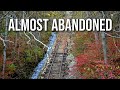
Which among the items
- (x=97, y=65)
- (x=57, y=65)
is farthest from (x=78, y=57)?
(x=97, y=65)

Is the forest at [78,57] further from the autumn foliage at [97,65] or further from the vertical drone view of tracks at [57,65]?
the vertical drone view of tracks at [57,65]

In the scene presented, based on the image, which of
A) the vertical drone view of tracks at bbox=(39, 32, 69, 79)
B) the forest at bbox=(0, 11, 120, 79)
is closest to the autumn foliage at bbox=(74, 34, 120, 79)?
the forest at bbox=(0, 11, 120, 79)

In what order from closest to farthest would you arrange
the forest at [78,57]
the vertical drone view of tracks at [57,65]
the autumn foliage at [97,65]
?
1. the autumn foliage at [97,65]
2. the forest at [78,57]
3. the vertical drone view of tracks at [57,65]

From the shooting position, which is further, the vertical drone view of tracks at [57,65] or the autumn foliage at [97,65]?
the vertical drone view of tracks at [57,65]

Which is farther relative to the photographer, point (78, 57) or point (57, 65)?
point (57, 65)

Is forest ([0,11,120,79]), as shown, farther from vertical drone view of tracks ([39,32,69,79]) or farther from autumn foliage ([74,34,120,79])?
vertical drone view of tracks ([39,32,69,79])

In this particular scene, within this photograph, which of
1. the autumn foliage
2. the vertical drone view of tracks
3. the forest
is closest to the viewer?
the autumn foliage

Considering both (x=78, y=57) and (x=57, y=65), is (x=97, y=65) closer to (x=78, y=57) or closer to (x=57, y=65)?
(x=78, y=57)

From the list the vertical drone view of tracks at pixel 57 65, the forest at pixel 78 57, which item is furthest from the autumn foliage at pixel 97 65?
the vertical drone view of tracks at pixel 57 65
